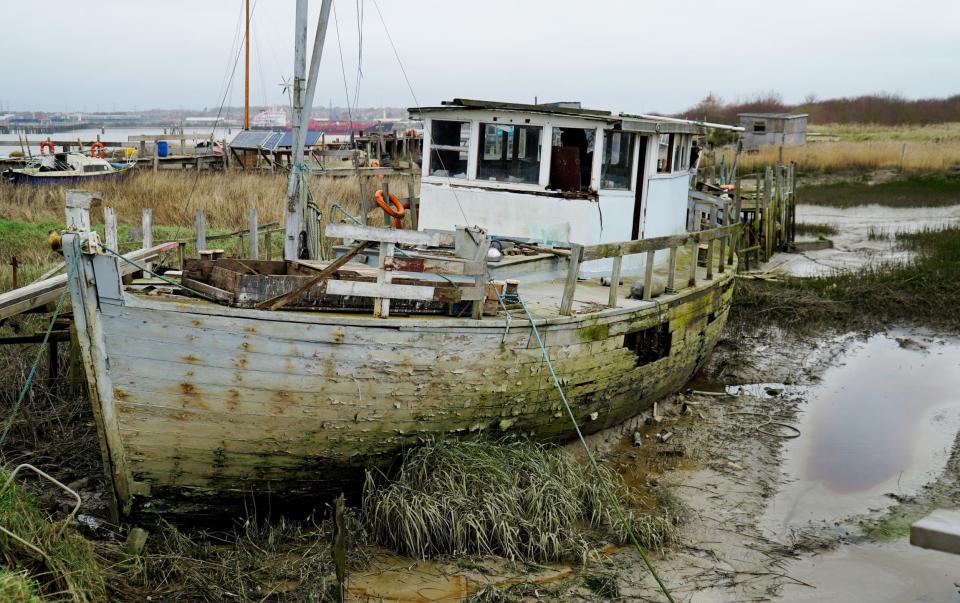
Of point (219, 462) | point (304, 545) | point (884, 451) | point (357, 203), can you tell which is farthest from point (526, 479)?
point (357, 203)

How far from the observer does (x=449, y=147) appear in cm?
987

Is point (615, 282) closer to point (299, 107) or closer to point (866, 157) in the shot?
point (299, 107)

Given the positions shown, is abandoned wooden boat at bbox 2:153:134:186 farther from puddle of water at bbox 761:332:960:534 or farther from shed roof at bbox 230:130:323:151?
puddle of water at bbox 761:332:960:534

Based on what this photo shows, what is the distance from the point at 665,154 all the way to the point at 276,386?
6.64 meters

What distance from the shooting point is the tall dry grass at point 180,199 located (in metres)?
18.8

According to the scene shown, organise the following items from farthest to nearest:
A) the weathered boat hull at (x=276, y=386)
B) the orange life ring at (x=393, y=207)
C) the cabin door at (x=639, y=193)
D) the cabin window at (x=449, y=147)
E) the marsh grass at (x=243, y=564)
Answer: the cabin door at (x=639, y=193) < the cabin window at (x=449, y=147) < the orange life ring at (x=393, y=207) < the weathered boat hull at (x=276, y=386) < the marsh grass at (x=243, y=564)

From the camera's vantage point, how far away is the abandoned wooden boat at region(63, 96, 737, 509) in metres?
6.24

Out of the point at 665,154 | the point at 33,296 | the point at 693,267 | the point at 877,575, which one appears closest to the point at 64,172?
the point at 33,296

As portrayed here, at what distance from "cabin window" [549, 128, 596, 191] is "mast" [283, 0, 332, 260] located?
272 cm

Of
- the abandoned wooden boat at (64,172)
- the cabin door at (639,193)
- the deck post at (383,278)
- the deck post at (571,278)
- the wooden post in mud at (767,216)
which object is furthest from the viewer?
the abandoned wooden boat at (64,172)

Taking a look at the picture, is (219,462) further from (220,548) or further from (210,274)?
(210,274)

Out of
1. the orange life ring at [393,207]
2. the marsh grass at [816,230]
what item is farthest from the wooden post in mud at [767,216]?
the orange life ring at [393,207]

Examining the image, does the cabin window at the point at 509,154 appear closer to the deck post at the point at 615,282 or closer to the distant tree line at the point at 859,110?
the deck post at the point at 615,282

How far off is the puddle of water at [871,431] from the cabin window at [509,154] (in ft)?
14.0
